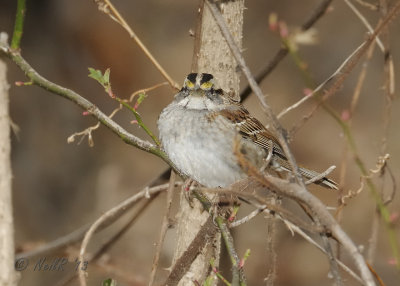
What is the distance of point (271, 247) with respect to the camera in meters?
1.89

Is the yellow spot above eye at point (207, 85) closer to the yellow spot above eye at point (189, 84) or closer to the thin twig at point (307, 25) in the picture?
the yellow spot above eye at point (189, 84)

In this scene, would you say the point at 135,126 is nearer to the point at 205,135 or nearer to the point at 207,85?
the point at 205,135

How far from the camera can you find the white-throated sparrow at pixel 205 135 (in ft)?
9.13

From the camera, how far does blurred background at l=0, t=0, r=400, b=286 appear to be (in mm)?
5070

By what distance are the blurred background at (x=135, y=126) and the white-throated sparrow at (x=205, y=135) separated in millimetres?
1874

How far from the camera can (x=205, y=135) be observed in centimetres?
286

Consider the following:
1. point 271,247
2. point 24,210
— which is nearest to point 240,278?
point 271,247

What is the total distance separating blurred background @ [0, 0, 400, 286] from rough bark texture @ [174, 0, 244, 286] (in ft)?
6.68

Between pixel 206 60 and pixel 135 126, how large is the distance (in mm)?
3101

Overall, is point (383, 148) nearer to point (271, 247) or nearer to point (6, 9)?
point (271, 247)

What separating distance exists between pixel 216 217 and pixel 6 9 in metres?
3.10

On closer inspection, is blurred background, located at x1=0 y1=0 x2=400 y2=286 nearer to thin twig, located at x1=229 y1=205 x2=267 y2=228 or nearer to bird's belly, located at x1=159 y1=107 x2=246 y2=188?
bird's belly, located at x1=159 y1=107 x2=246 y2=188

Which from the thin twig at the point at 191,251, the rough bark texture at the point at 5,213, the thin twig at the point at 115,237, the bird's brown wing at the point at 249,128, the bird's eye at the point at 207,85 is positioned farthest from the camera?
the thin twig at the point at 115,237

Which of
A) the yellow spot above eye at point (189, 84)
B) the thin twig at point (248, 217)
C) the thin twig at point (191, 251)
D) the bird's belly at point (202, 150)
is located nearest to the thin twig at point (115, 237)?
the bird's belly at point (202, 150)
